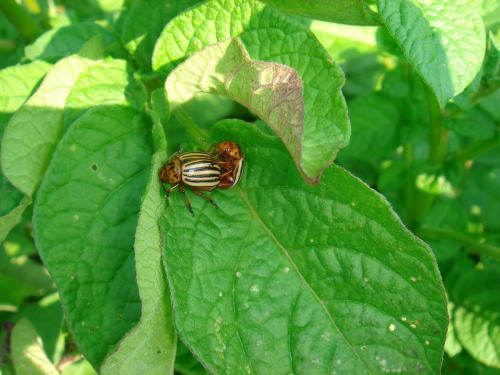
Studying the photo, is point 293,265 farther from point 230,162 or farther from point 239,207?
point 230,162

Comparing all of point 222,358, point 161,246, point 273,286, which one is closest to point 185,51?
point 161,246

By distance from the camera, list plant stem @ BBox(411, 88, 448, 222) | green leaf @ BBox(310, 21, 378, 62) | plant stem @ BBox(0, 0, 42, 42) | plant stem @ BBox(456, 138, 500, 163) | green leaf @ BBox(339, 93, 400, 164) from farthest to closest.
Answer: green leaf @ BBox(339, 93, 400, 164)
plant stem @ BBox(456, 138, 500, 163)
green leaf @ BBox(310, 21, 378, 62)
plant stem @ BBox(0, 0, 42, 42)
plant stem @ BBox(411, 88, 448, 222)

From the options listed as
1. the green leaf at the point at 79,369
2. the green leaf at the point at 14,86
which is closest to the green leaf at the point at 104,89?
the green leaf at the point at 14,86

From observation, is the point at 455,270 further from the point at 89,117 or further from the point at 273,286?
the point at 89,117

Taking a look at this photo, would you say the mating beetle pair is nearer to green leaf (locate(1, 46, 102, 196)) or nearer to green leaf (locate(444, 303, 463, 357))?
green leaf (locate(1, 46, 102, 196))

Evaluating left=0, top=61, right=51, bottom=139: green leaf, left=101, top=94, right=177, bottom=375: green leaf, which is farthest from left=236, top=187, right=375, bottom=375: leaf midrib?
left=0, top=61, right=51, bottom=139: green leaf

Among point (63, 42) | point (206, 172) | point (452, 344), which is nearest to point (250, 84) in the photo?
point (206, 172)
